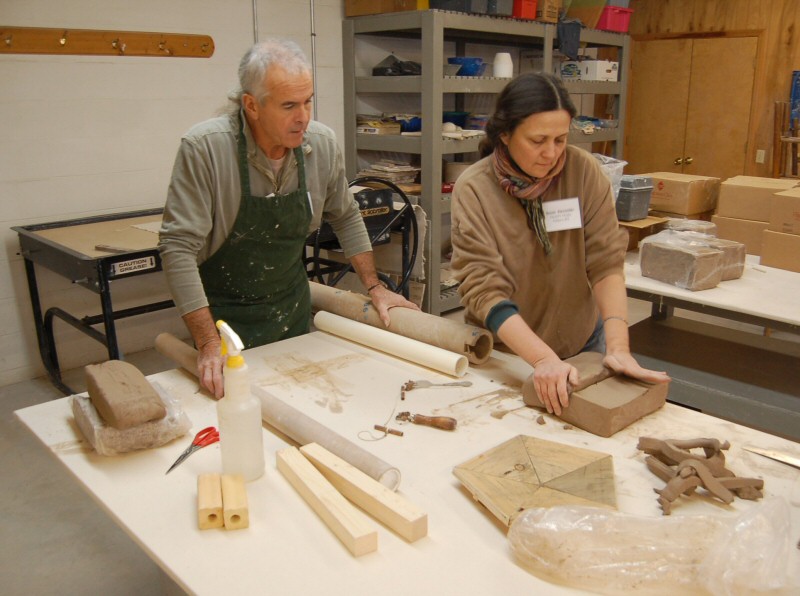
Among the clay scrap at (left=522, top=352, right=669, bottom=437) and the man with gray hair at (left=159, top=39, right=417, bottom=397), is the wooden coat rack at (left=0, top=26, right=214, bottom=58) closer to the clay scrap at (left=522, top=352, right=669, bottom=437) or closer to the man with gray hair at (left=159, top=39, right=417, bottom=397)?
the man with gray hair at (left=159, top=39, right=417, bottom=397)

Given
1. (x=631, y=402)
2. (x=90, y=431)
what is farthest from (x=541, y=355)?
(x=90, y=431)

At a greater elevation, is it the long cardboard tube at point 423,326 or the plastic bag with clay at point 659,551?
the long cardboard tube at point 423,326

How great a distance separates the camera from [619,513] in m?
1.04

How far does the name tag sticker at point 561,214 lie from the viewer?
68.3 inches

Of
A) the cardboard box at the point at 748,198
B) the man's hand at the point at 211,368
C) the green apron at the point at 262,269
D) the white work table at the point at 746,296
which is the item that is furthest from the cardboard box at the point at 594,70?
the man's hand at the point at 211,368

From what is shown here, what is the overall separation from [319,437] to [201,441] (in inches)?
9.4

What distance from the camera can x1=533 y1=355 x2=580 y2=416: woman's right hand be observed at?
141cm

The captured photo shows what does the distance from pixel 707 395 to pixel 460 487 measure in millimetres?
1601

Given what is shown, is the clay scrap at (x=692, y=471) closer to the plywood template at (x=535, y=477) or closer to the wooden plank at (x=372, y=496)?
the plywood template at (x=535, y=477)

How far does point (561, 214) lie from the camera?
5.72ft

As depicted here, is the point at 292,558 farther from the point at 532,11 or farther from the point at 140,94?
the point at 532,11

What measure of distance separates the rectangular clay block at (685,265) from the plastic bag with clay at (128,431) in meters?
2.00

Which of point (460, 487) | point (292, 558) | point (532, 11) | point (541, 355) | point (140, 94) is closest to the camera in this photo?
point (292, 558)

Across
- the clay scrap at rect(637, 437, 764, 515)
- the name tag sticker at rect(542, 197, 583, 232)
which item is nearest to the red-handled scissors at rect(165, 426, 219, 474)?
the clay scrap at rect(637, 437, 764, 515)
